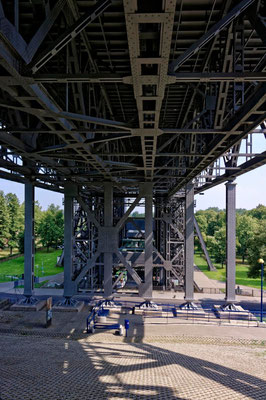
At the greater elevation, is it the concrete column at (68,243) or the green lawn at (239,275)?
the concrete column at (68,243)

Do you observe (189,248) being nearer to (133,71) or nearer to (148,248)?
(148,248)

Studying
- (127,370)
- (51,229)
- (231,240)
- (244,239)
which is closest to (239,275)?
(244,239)

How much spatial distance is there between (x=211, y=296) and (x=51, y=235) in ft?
113

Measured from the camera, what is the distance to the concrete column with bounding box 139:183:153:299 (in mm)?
18438

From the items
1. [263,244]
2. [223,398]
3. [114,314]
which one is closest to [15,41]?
[223,398]

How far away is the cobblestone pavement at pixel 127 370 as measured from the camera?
8305 millimetres

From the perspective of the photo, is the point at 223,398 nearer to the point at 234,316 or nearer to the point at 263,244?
the point at 234,316

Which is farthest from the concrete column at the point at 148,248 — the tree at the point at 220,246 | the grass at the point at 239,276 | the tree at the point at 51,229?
the tree at the point at 51,229

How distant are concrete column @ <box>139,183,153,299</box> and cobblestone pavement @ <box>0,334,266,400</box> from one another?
4.41 m

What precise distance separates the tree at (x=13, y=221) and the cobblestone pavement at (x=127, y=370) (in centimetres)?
3791

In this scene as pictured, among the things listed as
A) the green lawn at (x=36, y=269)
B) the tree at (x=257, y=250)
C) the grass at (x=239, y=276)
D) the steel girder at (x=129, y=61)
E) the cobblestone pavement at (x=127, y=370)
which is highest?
the steel girder at (x=129, y=61)

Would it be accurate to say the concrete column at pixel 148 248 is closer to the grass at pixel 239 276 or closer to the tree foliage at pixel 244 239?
the tree foliage at pixel 244 239

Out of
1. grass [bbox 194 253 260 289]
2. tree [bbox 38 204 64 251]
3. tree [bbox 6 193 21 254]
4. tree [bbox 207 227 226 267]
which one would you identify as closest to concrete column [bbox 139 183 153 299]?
grass [bbox 194 253 260 289]

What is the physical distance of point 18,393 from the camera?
8.11m
